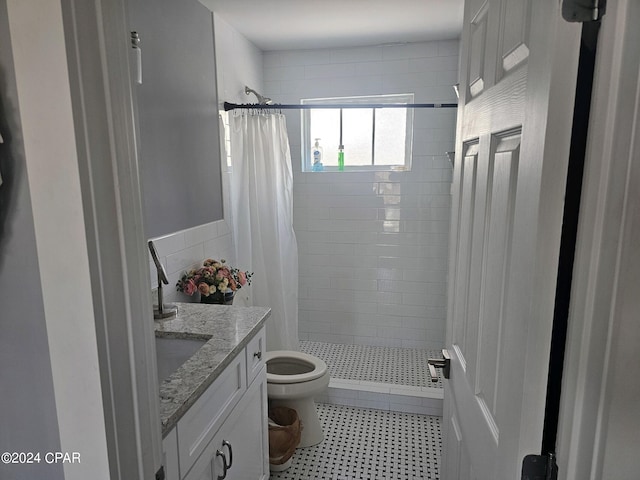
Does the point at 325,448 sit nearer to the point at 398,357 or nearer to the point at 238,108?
the point at 398,357

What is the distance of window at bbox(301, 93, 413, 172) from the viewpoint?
319cm

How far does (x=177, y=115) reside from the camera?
2.05 metres

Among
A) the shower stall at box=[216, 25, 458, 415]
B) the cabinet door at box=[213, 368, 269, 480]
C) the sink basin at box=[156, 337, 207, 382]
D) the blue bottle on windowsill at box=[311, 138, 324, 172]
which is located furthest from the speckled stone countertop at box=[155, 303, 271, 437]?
the blue bottle on windowsill at box=[311, 138, 324, 172]

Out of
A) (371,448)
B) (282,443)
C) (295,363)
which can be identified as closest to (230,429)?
(282,443)

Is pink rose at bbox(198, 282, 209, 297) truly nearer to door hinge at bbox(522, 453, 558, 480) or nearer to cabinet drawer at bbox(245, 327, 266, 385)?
cabinet drawer at bbox(245, 327, 266, 385)

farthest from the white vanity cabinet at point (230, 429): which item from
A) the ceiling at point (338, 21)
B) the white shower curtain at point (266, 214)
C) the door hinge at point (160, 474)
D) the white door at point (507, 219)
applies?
the ceiling at point (338, 21)

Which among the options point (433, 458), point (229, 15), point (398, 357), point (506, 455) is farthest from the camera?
point (398, 357)

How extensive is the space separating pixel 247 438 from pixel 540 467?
4.09 feet

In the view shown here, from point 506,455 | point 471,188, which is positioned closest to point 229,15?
point 471,188

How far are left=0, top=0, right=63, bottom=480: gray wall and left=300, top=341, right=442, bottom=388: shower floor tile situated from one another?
7.65 feet

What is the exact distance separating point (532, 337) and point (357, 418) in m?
2.20

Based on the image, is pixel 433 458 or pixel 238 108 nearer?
pixel 433 458

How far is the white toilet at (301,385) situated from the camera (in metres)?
2.18

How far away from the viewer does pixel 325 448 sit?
2.32 meters
